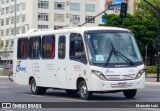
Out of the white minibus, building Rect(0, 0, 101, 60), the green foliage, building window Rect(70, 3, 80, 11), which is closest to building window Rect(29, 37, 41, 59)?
the white minibus

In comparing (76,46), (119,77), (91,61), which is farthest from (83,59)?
(119,77)

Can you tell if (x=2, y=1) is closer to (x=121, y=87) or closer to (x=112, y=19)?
(x=112, y=19)

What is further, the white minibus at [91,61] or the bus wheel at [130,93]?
the bus wheel at [130,93]

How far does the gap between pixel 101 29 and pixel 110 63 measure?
1666mm

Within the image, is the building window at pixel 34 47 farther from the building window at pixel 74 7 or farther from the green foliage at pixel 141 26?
the building window at pixel 74 7

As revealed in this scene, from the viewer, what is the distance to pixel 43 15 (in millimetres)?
106125

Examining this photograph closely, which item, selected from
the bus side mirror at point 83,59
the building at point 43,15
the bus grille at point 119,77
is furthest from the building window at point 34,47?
the building at point 43,15

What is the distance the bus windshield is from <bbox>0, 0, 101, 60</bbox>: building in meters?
82.1

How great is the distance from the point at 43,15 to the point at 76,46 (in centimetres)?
8629

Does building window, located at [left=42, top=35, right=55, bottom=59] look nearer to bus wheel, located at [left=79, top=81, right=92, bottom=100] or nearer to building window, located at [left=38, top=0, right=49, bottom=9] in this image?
bus wheel, located at [left=79, top=81, right=92, bottom=100]

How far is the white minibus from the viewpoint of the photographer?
1927 cm

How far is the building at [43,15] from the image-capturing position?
4139 inches

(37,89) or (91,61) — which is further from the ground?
(91,61)

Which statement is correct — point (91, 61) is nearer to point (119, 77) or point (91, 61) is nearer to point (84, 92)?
point (119, 77)
